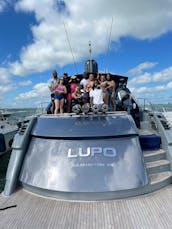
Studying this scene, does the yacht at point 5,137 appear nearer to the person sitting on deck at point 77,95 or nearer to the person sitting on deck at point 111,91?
the person sitting on deck at point 77,95

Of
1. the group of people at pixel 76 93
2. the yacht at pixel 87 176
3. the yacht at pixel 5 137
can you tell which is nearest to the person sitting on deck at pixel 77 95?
the group of people at pixel 76 93

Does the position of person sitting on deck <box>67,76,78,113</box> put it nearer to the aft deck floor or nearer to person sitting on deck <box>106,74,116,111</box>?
person sitting on deck <box>106,74,116,111</box>

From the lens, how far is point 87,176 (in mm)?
3398

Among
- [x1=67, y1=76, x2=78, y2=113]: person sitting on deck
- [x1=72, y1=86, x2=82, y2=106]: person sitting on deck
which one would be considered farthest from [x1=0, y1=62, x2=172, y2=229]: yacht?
[x1=67, y1=76, x2=78, y2=113]: person sitting on deck

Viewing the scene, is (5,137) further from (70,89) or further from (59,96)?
(59,96)

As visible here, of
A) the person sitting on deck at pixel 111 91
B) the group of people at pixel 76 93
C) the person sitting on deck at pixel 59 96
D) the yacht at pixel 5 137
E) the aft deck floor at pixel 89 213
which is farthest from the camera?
the yacht at pixel 5 137

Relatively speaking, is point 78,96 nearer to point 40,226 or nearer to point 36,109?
point 36,109

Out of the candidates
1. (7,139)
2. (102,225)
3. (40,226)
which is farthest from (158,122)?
(7,139)

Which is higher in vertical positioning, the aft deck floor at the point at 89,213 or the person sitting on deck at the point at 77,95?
the person sitting on deck at the point at 77,95

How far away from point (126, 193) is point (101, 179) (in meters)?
0.41

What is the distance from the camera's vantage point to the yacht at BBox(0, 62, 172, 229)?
288cm

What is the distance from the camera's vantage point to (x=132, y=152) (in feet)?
12.1

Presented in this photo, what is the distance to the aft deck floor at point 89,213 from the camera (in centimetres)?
272

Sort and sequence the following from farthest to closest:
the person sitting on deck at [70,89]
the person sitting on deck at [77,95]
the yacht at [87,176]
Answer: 1. the person sitting on deck at [70,89]
2. the person sitting on deck at [77,95]
3. the yacht at [87,176]
